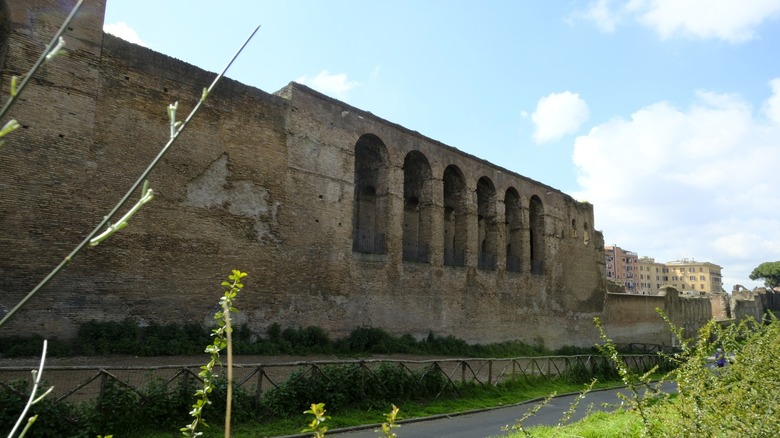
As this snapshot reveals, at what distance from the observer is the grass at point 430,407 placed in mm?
7488

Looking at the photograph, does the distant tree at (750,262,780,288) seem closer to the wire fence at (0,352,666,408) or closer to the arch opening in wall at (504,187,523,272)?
the arch opening in wall at (504,187,523,272)

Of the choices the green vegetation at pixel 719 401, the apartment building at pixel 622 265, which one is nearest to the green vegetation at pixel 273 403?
the green vegetation at pixel 719 401

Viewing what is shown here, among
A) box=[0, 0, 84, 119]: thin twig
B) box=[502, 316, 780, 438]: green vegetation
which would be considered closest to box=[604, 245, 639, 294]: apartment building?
box=[502, 316, 780, 438]: green vegetation

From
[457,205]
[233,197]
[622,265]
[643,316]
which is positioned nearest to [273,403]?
[233,197]

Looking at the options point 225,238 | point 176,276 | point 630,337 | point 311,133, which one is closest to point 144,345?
point 176,276

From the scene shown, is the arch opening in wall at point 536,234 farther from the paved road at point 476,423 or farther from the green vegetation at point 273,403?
the green vegetation at point 273,403

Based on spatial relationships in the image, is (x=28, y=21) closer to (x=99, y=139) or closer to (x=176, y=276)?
(x=99, y=139)

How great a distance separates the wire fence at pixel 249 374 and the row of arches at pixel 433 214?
527cm

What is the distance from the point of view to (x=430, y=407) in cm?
1017

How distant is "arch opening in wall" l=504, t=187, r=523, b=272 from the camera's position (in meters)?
22.8

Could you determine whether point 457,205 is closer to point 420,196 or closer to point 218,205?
point 420,196

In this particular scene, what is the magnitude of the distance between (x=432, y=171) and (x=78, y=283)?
12204 millimetres

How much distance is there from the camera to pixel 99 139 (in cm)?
1108

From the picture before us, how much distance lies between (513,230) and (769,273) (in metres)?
68.3
